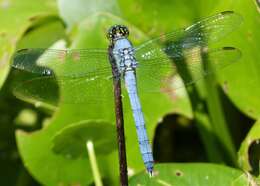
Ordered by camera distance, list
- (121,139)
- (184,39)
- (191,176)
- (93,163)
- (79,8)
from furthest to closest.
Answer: (79,8) → (184,39) → (93,163) → (191,176) → (121,139)

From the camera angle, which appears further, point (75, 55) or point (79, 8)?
point (79, 8)

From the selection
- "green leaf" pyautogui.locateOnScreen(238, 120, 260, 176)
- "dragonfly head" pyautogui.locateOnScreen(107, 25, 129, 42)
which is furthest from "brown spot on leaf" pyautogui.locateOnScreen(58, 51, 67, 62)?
"green leaf" pyautogui.locateOnScreen(238, 120, 260, 176)

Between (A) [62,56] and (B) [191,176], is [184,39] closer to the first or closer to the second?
(A) [62,56]

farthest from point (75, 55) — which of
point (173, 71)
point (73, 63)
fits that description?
point (173, 71)

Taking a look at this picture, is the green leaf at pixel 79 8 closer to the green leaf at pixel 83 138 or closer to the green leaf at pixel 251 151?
the green leaf at pixel 83 138

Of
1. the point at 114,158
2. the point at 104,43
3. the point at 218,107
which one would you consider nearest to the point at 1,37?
the point at 104,43

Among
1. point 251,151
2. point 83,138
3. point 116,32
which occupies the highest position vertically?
point 116,32

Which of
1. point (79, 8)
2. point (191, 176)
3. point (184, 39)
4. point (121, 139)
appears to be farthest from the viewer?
point (79, 8)
